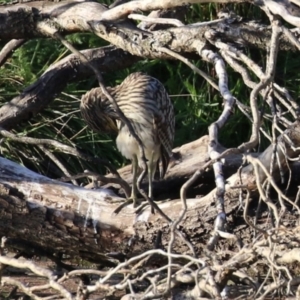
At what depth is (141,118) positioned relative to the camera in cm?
503

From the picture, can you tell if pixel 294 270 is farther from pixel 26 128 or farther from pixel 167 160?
pixel 26 128

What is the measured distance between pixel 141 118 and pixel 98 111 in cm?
24

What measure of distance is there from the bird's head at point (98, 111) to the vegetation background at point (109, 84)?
29.5 inches

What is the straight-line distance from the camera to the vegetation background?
5.90 meters

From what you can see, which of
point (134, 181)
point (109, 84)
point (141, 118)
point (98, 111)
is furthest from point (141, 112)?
point (109, 84)

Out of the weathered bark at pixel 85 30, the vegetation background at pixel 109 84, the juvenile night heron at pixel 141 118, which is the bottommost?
the vegetation background at pixel 109 84

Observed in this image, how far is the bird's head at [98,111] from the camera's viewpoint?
5020mm

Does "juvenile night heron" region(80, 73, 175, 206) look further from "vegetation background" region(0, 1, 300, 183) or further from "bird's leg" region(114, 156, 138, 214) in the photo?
"vegetation background" region(0, 1, 300, 183)

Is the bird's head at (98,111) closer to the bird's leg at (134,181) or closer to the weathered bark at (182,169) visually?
the bird's leg at (134,181)

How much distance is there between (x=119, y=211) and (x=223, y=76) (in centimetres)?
126

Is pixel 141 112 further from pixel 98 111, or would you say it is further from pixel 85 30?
pixel 85 30

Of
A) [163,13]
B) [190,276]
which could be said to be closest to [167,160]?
[163,13]

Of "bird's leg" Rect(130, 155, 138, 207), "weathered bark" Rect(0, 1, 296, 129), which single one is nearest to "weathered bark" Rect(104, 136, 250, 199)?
"bird's leg" Rect(130, 155, 138, 207)

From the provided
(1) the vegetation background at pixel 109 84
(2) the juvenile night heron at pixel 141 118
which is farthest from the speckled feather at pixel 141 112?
(1) the vegetation background at pixel 109 84
